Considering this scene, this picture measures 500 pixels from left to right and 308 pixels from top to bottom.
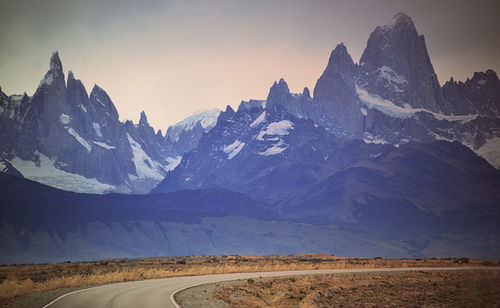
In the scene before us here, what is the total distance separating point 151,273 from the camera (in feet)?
195

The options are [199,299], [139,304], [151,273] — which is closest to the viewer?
[139,304]

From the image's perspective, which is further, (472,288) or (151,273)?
(151,273)

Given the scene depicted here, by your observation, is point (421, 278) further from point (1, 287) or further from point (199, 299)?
point (1, 287)

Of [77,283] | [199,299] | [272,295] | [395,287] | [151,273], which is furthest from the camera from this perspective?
[151,273]

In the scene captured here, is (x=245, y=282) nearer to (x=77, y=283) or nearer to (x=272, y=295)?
(x=272, y=295)

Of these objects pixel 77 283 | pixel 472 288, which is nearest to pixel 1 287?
pixel 77 283

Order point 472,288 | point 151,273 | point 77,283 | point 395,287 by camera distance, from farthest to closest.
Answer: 1. point 151,273
2. point 77,283
3. point 395,287
4. point 472,288

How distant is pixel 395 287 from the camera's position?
149ft

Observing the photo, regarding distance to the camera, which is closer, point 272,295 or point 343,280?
point 272,295

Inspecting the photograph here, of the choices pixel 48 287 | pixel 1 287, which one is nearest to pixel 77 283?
pixel 48 287

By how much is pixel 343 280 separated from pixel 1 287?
25.6m

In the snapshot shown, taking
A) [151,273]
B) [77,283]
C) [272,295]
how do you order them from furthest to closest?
[151,273] → [77,283] → [272,295]

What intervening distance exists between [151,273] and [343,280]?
1922 cm

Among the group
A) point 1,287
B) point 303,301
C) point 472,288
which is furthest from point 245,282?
point 472,288
